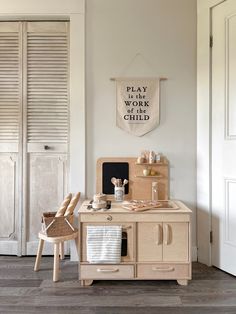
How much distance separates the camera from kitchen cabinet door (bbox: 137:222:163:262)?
7.44ft

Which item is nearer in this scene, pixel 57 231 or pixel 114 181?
pixel 57 231

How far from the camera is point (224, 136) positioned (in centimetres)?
252

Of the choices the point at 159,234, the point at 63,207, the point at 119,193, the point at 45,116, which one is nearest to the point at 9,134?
the point at 45,116

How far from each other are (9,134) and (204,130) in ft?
6.22

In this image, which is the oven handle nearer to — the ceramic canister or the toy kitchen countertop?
the toy kitchen countertop

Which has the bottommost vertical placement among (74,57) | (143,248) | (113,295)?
(113,295)

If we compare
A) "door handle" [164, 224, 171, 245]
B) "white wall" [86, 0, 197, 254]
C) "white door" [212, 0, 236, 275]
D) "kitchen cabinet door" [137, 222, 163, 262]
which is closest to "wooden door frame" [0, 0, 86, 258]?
"white wall" [86, 0, 197, 254]

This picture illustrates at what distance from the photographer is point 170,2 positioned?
2740mm

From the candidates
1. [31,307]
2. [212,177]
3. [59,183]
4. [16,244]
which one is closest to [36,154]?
[59,183]

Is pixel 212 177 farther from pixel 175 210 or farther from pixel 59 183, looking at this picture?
pixel 59 183

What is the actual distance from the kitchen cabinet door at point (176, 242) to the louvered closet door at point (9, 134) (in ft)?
4.95

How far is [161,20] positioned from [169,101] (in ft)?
2.54

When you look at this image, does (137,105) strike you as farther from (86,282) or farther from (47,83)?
(86,282)

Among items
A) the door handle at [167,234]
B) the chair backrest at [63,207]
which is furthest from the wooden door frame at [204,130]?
the chair backrest at [63,207]
